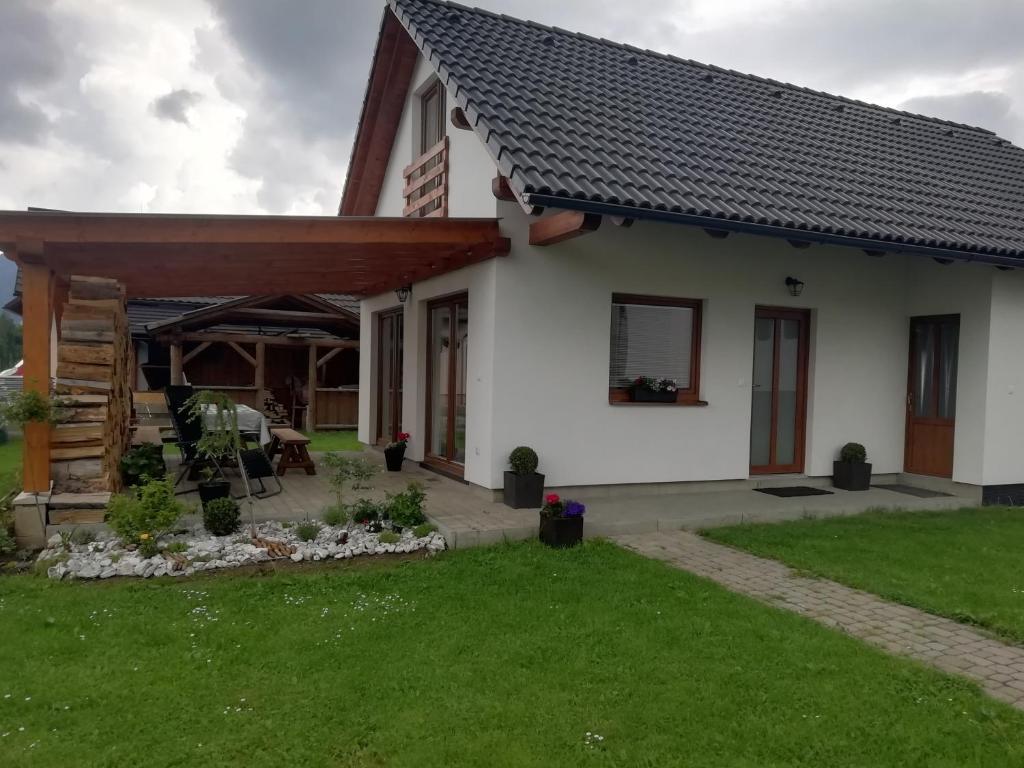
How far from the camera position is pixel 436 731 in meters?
3.02

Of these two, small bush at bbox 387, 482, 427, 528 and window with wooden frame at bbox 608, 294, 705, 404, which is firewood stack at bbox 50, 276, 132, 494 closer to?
small bush at bbox 387, 482, 427, 528

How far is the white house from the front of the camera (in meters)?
7.08

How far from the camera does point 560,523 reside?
5.96 meters

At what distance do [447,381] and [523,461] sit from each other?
7.25ft

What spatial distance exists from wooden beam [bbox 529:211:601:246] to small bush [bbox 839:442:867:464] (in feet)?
15.1

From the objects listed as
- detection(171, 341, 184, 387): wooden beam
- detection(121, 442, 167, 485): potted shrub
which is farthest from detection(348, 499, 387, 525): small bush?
detection(171, 341, 184, 387): wooden beam

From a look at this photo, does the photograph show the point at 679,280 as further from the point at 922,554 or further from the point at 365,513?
the point at 365,513

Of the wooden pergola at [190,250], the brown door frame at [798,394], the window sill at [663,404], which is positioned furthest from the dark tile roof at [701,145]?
the window sill at [663,404]

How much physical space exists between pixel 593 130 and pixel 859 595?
17.0ft

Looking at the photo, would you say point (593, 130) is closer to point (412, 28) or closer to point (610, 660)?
point (412, 28)

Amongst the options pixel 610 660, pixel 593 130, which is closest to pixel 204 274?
pixel 593 130

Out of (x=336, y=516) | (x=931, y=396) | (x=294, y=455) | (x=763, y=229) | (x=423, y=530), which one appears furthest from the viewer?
(x=931, y=396)

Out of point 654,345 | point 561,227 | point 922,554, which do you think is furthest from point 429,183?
point 922,554

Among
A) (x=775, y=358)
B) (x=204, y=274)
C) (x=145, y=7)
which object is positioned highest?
(x=145, y=7)
